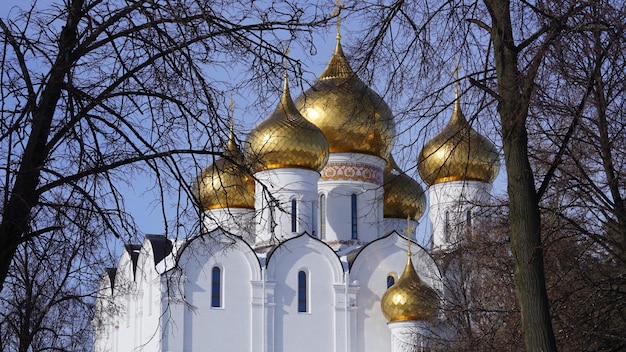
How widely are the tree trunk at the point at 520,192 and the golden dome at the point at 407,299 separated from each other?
21.9 m

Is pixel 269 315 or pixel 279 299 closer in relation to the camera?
pixel 269 315

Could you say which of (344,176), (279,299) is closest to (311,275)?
(279,299)

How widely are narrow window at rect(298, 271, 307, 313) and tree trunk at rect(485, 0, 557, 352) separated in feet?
80.3

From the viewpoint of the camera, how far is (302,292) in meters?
31.5

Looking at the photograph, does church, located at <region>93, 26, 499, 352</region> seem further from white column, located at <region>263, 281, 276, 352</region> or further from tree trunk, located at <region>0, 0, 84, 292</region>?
tree trunk, located at <region>0, 0, 84, 292</region>

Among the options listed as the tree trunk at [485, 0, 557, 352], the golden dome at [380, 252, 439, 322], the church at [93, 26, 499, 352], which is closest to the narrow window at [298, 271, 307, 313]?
the church at [93, 26, 499, 352]

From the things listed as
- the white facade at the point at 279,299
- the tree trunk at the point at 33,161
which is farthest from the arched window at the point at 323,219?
the tree trunk at the point at 33,161

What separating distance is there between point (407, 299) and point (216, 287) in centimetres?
574

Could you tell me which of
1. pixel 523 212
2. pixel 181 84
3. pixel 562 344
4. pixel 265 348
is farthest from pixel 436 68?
pixel 265 348

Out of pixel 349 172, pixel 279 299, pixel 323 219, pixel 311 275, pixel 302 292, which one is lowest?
pixel 279 299

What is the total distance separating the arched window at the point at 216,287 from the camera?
99.1 ft

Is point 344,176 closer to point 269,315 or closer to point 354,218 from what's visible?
point 354,218

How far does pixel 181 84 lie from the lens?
22.4 ft

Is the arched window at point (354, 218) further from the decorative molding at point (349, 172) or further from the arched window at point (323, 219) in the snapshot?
the arched window at point (323, 219)
